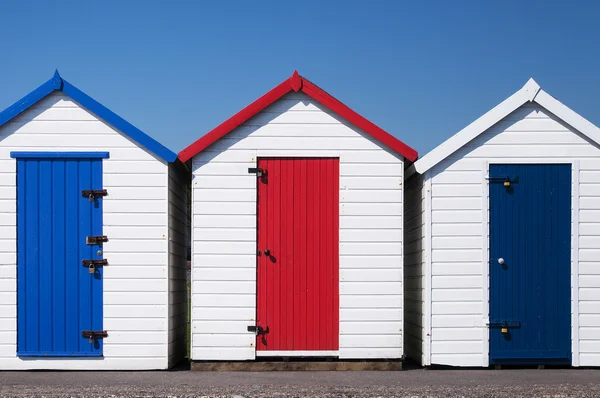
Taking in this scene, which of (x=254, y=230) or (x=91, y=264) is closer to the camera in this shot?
(x=91, y=264)

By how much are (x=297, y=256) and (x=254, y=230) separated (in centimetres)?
64

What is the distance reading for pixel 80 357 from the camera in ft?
37.3

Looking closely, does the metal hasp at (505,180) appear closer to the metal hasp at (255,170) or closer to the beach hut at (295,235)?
the beach hut at (295,235)

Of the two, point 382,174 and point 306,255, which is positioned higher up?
point 382,174

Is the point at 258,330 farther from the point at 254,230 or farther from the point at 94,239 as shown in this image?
the point at 94,239

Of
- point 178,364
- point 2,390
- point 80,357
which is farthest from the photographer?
point 178,364

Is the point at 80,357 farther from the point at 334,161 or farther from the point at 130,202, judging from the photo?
the point at 334,161

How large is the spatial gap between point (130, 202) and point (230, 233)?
131cm

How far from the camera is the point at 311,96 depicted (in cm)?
1162

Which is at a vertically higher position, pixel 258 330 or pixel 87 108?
pixel 87 108

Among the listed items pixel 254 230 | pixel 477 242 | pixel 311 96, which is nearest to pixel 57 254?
pixel 254 230

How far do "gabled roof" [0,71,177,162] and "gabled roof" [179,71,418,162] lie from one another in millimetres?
336

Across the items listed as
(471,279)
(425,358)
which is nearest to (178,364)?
(425,358)

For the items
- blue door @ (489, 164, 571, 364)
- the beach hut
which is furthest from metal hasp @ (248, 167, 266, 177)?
blue door @ (489, 164, 571, 364)
